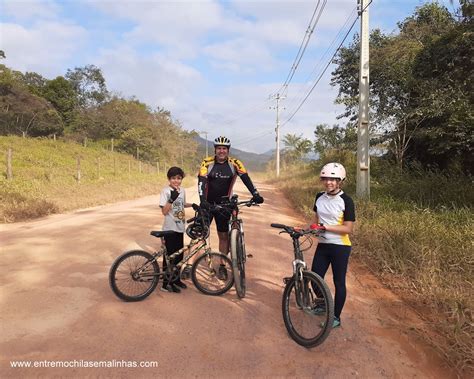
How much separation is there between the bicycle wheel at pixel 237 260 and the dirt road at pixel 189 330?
0.15m

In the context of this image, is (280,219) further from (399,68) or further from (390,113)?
(399,68)

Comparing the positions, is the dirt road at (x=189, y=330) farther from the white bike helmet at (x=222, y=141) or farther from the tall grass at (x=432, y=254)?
the white bike helmet at (x=222, y=141)

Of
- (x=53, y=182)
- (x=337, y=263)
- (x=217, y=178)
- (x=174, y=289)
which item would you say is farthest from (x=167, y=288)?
(x=53, y=182)

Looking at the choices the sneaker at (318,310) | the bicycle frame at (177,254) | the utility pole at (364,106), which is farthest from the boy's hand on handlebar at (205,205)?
the utility pole at (364,106)

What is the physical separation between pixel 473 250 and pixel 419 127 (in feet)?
28.2

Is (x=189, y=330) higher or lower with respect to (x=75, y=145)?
lower

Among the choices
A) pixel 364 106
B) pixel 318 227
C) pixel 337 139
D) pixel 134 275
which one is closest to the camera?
pixel 318 227

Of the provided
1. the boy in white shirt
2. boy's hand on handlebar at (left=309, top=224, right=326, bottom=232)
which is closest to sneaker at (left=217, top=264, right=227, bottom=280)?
the boy in white shirt

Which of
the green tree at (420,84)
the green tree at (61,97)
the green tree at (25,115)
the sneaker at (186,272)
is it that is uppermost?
the green tree at (61,97)

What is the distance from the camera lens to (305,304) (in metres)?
3.86

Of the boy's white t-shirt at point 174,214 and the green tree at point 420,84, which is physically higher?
the green tree at point 420,84

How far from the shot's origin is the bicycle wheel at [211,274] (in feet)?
15.8

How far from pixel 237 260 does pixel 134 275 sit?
4.18 feet

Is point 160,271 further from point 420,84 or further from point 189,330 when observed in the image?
point 420,84
